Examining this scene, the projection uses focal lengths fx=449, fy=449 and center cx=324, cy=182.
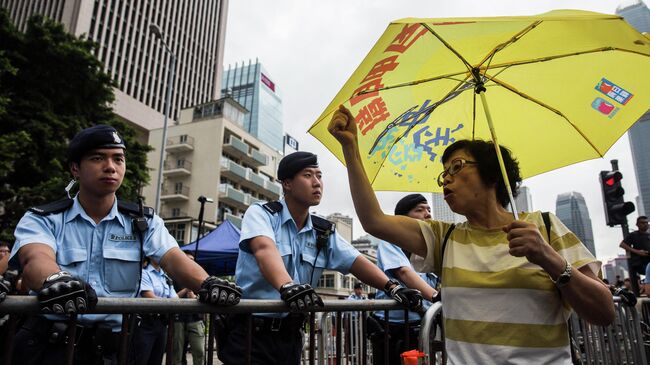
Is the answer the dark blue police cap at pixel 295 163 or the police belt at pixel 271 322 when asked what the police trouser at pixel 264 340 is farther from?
the dark blue police cap at pixel 295 163

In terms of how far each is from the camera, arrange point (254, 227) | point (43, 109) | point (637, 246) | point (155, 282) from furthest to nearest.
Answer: point (43, 109) < point (637, 246) < point (155, 282) < point (254, 227)

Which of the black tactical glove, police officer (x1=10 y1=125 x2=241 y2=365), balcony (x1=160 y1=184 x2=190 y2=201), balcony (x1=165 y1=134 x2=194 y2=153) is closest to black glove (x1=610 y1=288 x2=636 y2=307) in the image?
the black tactical glove

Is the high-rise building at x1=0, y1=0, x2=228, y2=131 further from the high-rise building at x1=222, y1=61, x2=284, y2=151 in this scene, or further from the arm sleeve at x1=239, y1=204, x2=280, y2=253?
the arm sleeve at x1=239, y1=204, x2=280, y2=253

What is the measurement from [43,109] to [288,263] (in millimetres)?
16417

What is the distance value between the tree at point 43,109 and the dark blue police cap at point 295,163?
1337 centimetres

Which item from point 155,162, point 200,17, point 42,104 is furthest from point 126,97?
point 42,104

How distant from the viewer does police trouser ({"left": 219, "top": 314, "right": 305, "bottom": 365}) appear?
242 cm

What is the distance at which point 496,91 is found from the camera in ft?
7.80

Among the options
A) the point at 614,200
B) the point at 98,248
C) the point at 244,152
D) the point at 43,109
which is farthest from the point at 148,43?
the point at 98,248

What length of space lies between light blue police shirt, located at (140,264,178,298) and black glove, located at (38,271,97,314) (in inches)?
167

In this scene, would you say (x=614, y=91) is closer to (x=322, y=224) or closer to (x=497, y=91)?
(x=497, y=91)

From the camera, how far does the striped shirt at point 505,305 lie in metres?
1.74

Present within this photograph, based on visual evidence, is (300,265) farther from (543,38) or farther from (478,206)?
(543,38)

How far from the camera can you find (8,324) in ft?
5.56
